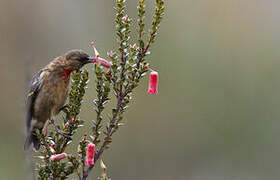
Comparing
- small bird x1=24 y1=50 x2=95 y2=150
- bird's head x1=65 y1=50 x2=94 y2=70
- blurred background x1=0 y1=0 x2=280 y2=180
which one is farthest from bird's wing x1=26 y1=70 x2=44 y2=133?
blurred background x1=0 y1=0 x2=280 y2=180

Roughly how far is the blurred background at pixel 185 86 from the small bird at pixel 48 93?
15.1 feet

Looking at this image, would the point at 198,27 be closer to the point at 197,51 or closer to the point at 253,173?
the point at 197,51

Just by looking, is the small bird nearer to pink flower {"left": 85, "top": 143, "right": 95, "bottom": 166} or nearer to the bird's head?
the bird's head

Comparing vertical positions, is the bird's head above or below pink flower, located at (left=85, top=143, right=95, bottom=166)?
above

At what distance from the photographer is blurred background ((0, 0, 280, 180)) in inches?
417

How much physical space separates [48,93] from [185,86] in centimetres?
639

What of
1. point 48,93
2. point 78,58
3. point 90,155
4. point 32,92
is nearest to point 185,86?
point 32,92

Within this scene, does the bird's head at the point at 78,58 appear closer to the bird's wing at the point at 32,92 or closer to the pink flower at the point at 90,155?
the bird's wing at the point at 32,92

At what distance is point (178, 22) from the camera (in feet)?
37.7

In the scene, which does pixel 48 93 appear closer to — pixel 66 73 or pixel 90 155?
pixel 66 73

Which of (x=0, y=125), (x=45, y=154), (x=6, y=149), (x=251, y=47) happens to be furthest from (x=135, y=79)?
(x=251, y=47)

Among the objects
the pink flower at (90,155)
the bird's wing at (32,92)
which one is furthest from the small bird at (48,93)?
the pink flower at (90,155)

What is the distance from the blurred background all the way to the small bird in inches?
182

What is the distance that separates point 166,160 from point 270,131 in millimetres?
2703
